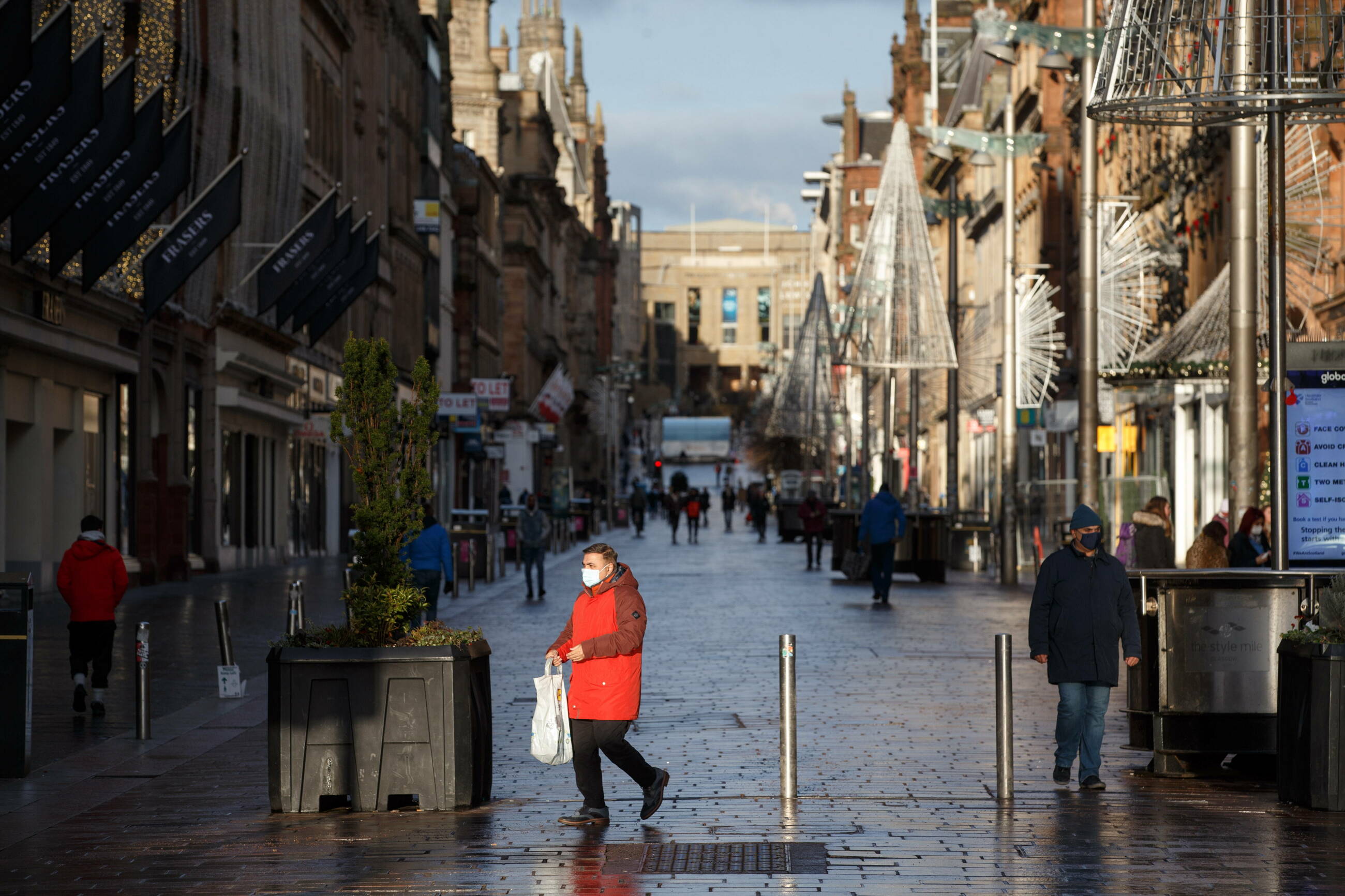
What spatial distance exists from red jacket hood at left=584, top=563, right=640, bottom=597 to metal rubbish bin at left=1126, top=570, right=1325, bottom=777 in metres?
3.16

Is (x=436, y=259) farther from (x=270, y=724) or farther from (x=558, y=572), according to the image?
(x=270, y=724)

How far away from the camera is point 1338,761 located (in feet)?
34.2

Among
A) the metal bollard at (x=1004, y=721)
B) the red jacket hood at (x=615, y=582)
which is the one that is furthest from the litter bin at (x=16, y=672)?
the metal bollard at (x=1004, y=721)

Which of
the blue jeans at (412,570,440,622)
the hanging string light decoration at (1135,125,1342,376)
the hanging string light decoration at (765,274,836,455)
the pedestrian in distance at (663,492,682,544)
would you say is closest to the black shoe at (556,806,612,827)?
the blue jeans at (412,570,440,622)

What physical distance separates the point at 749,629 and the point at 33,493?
37.9 ft

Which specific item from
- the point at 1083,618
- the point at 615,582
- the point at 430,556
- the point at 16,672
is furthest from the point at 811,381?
the point at 615,582

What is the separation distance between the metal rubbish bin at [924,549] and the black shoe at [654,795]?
2733 centimetres

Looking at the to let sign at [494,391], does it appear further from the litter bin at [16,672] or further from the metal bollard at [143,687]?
the litter bin at [16,672]

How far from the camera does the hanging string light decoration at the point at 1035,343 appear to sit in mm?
42781

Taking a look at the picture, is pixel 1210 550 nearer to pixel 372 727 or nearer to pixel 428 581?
pixel 428 581

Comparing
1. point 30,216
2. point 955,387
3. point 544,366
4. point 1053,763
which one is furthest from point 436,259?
point 1053,763

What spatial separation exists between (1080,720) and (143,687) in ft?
20.0

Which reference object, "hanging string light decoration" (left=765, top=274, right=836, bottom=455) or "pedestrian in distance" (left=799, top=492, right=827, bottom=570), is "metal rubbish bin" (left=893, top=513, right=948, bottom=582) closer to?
"pedestrian in distance" (left=799, top=492, right=827, bottom=570)

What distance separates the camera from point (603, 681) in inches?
404
